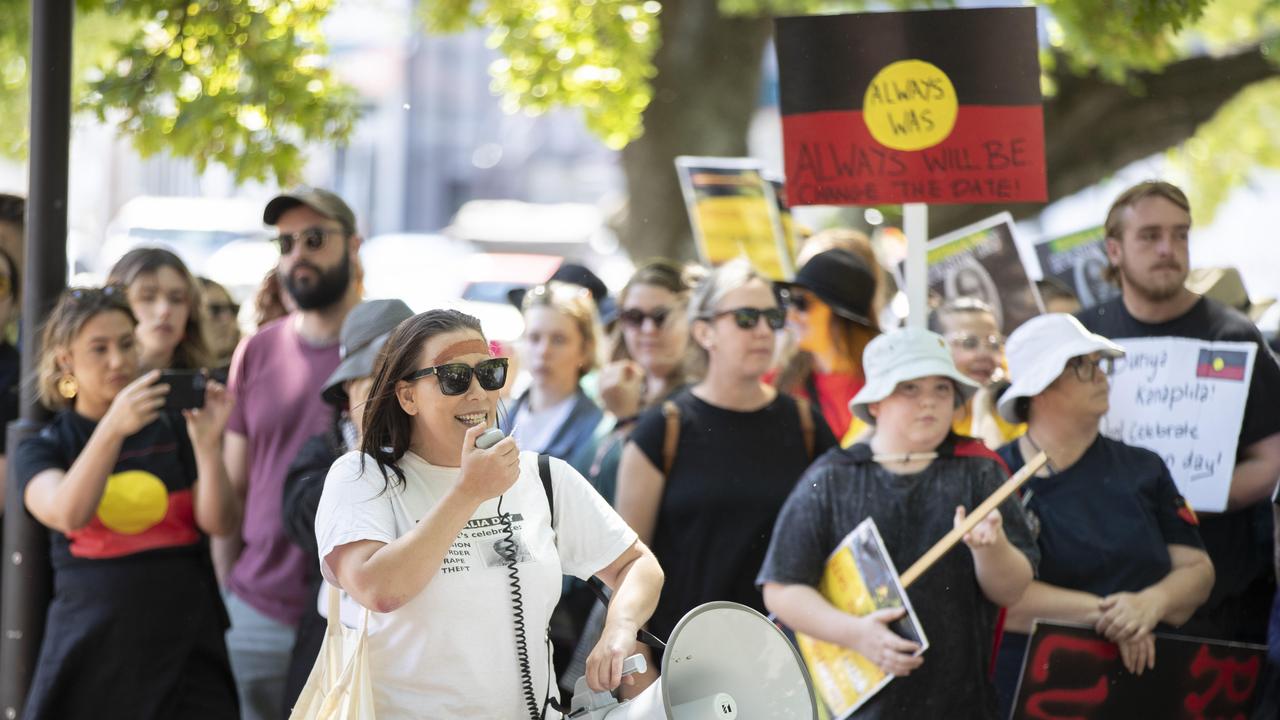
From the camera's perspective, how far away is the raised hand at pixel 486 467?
9.39ft

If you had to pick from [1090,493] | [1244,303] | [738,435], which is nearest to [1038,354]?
[1090,493]

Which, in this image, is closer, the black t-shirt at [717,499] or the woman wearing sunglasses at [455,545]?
the woman wearing sunglasses at [455,545]

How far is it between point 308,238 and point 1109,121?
24.8ft

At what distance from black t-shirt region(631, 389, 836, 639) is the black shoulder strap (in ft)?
5.07

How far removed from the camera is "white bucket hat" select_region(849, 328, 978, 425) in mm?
4262

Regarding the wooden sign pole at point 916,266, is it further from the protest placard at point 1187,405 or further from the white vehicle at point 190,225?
the white vehicle at point 190,225

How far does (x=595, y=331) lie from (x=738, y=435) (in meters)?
1.45

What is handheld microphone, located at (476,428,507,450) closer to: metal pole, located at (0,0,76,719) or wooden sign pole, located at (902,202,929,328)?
wooden sign pole, located at (902,202,929,328)

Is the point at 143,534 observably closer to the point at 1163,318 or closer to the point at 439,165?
the point at 1163,318

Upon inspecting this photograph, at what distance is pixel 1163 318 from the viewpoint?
5.00m

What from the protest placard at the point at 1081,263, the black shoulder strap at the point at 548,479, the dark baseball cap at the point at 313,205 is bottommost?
the black shoulder strap at the point at 548,479

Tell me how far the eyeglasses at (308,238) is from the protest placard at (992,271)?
2.40 m

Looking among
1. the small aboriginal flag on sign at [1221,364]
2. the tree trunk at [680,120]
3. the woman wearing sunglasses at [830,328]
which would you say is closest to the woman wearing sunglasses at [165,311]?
the woman wearing sunglasses at [830,328]

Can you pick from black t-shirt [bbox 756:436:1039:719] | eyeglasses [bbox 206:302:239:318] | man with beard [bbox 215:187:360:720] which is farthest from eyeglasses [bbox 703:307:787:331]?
eyeglasses [bbox 206:302:239:318]
